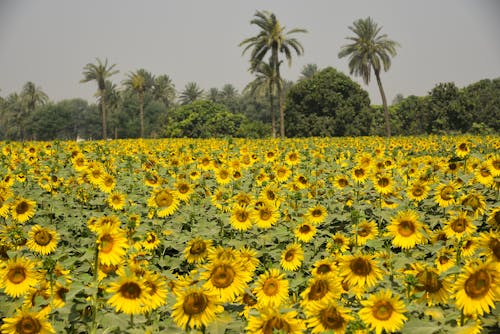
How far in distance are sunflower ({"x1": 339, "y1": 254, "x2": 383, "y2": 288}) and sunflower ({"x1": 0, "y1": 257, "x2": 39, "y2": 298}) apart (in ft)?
6.81

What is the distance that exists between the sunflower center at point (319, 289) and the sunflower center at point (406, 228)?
3.96ft

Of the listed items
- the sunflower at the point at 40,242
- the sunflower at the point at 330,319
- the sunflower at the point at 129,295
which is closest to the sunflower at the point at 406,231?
the sunflower at the point at 330,319

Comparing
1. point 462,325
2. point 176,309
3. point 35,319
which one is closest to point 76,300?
point 35,319

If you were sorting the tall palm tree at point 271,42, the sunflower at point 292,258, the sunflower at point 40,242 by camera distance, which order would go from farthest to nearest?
the tall palm tree at point 271,42 → the sunflower at point 292,258 → the sunflower at point 40,242

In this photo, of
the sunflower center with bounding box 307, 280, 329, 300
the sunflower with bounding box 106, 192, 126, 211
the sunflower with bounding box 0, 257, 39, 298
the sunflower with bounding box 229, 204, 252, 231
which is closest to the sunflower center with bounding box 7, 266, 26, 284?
the sunflower with bounding box 0, 257, 39, 298

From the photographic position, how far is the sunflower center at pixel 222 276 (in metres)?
2.46

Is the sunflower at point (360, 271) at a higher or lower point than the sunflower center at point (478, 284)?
lower

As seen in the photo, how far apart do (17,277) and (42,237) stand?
2.62 feet

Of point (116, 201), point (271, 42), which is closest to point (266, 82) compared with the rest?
point (271, 42)

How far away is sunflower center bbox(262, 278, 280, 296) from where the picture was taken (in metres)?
2.78

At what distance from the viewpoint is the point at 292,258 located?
3871 mm

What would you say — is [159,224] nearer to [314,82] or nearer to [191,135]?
[314,82]

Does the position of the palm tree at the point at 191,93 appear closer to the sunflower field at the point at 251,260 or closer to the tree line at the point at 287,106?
the tree line at the point at 287,106

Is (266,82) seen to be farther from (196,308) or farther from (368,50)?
(196,308)
